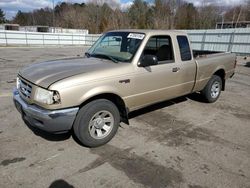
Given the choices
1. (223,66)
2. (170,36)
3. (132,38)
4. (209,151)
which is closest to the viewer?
(209,151)

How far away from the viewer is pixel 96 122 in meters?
3.70

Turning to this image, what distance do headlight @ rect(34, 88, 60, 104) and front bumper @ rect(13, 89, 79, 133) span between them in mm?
125

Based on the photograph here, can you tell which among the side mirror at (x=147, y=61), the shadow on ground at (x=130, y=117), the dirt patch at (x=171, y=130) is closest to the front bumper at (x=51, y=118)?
the shadow on ground at (x=130, y=117)

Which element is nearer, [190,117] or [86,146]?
[86,146]

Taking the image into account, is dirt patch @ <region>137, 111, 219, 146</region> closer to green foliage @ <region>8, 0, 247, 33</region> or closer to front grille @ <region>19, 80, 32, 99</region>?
front grille @ <region>19, 80, 32, 99</region>

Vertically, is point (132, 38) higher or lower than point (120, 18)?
lower

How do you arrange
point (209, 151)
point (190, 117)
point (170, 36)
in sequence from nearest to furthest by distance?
point (209, 151), point (170, 36), point (190, 117)

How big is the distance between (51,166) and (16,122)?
1.83 meters

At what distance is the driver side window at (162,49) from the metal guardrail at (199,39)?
15.4 meters

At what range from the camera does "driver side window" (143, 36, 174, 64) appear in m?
4.60

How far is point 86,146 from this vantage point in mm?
3729

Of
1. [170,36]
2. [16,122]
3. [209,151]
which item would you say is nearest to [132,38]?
[170,36]

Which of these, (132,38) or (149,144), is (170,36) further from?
(149,144)

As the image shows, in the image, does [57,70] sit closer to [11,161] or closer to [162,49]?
[11,161]
